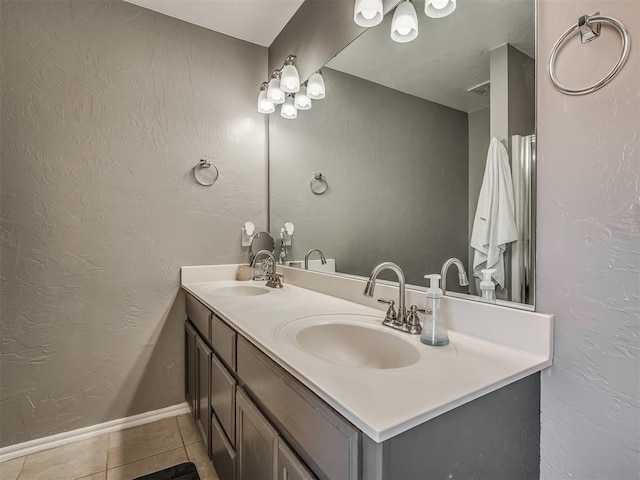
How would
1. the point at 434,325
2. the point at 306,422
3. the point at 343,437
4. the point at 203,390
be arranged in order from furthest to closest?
1. the point at 203,390
2. the point at 434,325
3. the point at 306,422
4. the point at 343,437

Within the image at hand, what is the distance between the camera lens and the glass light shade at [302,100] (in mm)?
1898

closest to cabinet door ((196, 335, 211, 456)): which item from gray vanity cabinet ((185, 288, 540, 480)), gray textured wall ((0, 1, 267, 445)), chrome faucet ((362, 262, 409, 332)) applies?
gray vanity cabinet ((185, 288, 540, 480))

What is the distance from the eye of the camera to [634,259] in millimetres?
681

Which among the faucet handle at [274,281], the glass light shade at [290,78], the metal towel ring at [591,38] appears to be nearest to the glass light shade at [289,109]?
the glass light shade at [290,78]

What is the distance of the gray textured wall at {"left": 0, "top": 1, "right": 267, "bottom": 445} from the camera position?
1.60m

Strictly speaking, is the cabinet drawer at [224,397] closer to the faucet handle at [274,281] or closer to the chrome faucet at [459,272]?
the faucet handle at [274,281]

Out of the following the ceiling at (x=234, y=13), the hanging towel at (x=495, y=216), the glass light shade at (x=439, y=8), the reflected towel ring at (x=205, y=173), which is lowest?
the hanging towel at (x=495, y=216)

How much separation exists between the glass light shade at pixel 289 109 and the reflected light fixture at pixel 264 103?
7cm

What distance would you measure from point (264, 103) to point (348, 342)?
1.61 metres

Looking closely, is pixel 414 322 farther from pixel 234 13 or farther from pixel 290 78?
pixel 234 13

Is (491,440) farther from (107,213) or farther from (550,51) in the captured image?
(107,213)

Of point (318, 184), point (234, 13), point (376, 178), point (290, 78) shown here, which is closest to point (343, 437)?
point (376, 178)

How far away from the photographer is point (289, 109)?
6.70 feet

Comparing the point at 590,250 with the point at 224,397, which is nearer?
the point at 590,250
